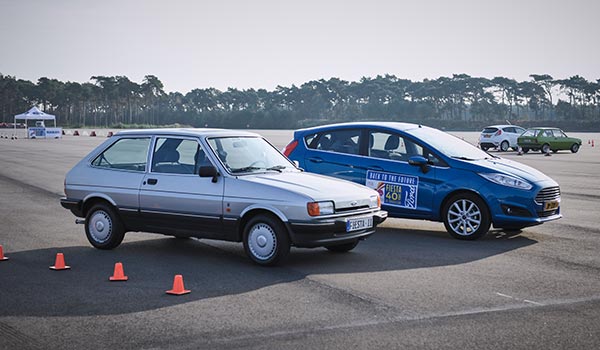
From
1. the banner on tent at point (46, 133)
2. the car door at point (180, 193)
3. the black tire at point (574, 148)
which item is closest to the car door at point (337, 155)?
the car door at point (180, 193)

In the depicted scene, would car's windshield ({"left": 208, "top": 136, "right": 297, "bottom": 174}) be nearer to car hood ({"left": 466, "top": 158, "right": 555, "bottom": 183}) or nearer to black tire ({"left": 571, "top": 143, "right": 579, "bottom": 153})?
car hood ({"left": 466, "top": 158, "right": 555, "bottom": 183})

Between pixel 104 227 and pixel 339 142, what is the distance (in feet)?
14.0

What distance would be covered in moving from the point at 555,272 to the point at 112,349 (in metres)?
5.24

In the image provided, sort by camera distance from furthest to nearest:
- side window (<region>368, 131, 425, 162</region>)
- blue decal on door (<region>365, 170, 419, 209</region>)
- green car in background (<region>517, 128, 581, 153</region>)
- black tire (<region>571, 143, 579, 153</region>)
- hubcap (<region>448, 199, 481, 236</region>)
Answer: black tire (<region>571, 143, 579, 153</region>) < green car in background (<region>517, 128, 581, 153</region>) < side window (<region>368, 131, 425, 162</region>) < blue decal on door (<region>365, 170, 419, 209</region>) < hubcap (<region>448, 199, 481, 236</region>)

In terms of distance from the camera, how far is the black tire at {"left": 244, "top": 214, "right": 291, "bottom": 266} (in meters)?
8.42

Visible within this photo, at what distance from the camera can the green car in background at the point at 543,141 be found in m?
41.9

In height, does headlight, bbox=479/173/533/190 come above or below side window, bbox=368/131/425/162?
below

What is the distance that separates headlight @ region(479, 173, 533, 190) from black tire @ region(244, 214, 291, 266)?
3.80m

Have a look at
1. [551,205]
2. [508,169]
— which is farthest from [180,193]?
[551,205]

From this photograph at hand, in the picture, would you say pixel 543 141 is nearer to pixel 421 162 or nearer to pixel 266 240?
pixel 421 162

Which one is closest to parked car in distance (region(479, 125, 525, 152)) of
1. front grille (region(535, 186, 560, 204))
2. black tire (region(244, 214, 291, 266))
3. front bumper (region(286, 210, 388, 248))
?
front grille (region(535, 186, 560, 204))

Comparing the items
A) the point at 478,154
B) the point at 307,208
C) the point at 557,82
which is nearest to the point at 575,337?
the point at 307,208

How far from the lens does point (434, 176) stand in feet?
36.3

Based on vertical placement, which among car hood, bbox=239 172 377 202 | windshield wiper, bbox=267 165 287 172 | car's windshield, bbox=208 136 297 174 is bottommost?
car hood, bbox=239 172 377 202
